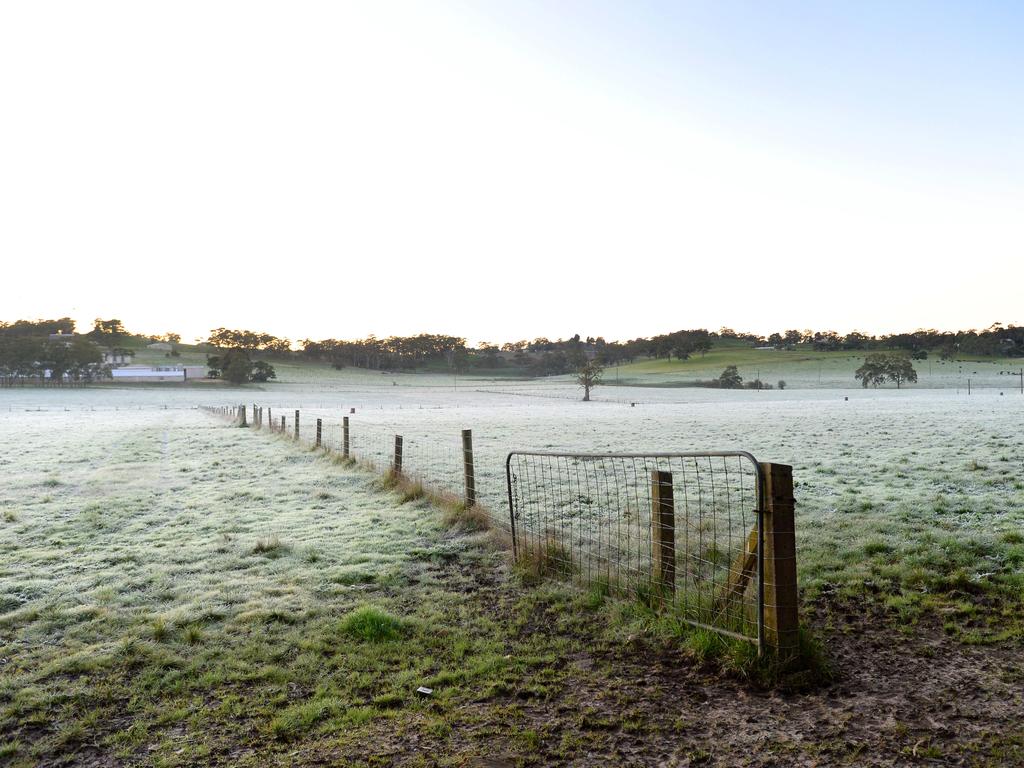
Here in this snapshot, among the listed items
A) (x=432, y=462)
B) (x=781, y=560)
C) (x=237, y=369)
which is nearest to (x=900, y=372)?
(x=237, y=369)

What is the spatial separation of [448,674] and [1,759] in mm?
2879

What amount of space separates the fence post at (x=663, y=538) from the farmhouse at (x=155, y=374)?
14419 cm

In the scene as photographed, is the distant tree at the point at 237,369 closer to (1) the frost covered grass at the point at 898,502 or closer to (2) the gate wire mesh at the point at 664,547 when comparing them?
(1) the frost covered grass at the point at 898,502

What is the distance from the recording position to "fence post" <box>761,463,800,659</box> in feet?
16.8

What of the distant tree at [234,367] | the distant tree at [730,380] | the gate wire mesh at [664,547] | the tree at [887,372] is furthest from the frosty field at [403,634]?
the distant tree at [234,367]

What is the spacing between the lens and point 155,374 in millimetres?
144375

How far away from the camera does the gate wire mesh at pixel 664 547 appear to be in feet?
18.9

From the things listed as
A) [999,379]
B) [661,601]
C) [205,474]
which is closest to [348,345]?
[999,379]

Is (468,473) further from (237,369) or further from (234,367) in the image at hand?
(234,367)

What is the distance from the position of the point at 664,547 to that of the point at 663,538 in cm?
9

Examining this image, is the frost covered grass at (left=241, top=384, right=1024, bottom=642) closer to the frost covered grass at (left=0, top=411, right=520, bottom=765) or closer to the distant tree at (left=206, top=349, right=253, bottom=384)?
the frost covered grass at (left=0, top=411, right=520, bottom=765)

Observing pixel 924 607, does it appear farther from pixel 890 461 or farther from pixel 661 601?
pixel 890 461

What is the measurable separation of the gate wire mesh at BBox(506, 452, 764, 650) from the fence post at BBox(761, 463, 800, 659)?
0.07 meters

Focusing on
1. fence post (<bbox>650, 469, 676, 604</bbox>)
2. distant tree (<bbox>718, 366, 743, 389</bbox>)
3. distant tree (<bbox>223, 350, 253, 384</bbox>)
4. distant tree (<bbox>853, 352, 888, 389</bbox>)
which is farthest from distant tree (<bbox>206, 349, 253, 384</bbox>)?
fence post (<bbox>650, 469, 676, 604</bbox>)
